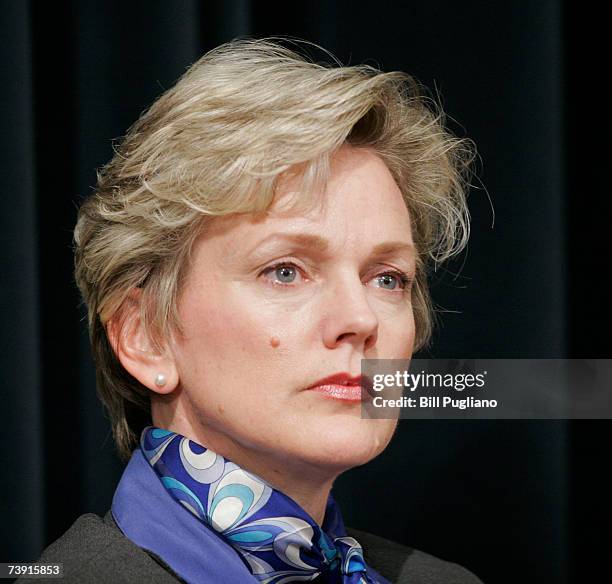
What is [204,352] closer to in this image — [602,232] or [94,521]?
[94,521]

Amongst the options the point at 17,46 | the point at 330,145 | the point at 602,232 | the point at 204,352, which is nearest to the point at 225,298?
the point at 204,352

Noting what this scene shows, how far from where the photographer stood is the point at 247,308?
1.16 metres

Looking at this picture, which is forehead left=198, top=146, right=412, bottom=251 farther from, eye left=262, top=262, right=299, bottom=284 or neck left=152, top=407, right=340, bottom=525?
neck left=152, top=407, right=340, bottom=525

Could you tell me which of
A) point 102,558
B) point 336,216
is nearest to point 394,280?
point 336,216

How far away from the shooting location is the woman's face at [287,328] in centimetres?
114

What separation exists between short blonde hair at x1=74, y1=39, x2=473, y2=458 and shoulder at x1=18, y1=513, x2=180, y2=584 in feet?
0.79

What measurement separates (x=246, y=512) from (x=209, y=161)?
41 cm

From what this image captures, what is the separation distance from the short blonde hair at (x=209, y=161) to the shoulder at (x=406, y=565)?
428mm

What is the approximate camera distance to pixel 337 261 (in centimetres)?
117

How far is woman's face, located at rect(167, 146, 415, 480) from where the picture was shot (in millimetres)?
1142

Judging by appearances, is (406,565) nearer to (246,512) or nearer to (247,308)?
(246,512)

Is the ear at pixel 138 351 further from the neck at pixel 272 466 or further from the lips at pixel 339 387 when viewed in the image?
the lips at pixel 339 387

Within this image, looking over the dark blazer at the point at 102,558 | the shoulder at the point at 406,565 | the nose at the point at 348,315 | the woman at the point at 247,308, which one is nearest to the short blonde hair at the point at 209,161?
the woman at the point at 247,308

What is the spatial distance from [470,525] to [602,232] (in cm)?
56
